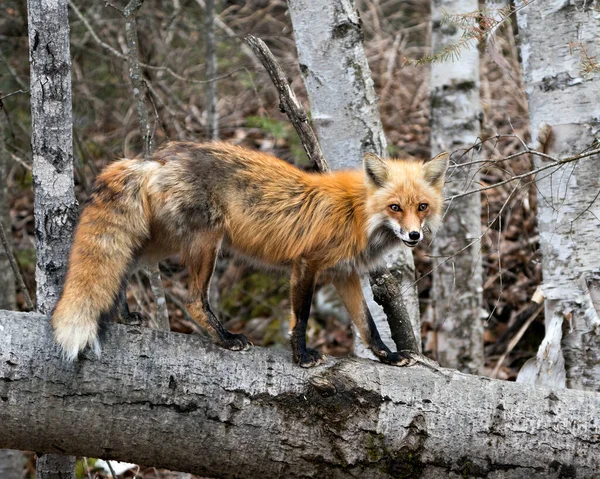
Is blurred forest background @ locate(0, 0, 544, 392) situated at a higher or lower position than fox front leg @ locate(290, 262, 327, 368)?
higher

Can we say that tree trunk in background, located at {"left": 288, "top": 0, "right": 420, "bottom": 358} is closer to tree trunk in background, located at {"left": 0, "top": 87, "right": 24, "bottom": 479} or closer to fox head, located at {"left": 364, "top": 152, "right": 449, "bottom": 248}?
fox head, located at {"left": 364, "top": 152, "right": 449, "bottom": 248}

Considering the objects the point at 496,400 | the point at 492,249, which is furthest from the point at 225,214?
the point at 492,249

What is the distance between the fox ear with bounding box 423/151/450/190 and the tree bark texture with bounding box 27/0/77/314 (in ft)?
7.53

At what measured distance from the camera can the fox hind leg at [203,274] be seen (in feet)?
14.4

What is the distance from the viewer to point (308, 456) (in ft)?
12.2

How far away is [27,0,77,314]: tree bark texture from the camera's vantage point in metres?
3.99

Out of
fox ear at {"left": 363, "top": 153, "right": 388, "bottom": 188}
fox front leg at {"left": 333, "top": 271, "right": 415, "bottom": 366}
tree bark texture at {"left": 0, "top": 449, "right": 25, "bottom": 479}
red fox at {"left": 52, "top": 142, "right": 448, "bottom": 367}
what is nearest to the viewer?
red fox at {"left": 52, "top": 142, "right": 448, "bottom": 367}

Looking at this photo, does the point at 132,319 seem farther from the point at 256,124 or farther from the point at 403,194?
the point at 256,124

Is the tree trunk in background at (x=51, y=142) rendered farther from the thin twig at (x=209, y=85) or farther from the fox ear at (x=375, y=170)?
the thin twig at (x=209, y=85)

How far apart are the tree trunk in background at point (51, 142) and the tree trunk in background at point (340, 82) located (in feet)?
5.90

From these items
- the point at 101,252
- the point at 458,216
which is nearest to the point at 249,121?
the point at 458,216

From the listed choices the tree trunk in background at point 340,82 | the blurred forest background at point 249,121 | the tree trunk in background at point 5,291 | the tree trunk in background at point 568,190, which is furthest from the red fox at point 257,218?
the blurred forest background at point 249,121

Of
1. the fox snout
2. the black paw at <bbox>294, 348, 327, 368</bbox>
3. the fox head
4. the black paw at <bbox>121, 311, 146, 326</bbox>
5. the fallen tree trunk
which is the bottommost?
the fallen tree trunk

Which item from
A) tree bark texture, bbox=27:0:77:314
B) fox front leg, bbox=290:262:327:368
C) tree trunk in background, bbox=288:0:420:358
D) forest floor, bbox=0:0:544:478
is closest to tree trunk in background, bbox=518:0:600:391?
tree trunk in background, bbox=288:0:420:358
